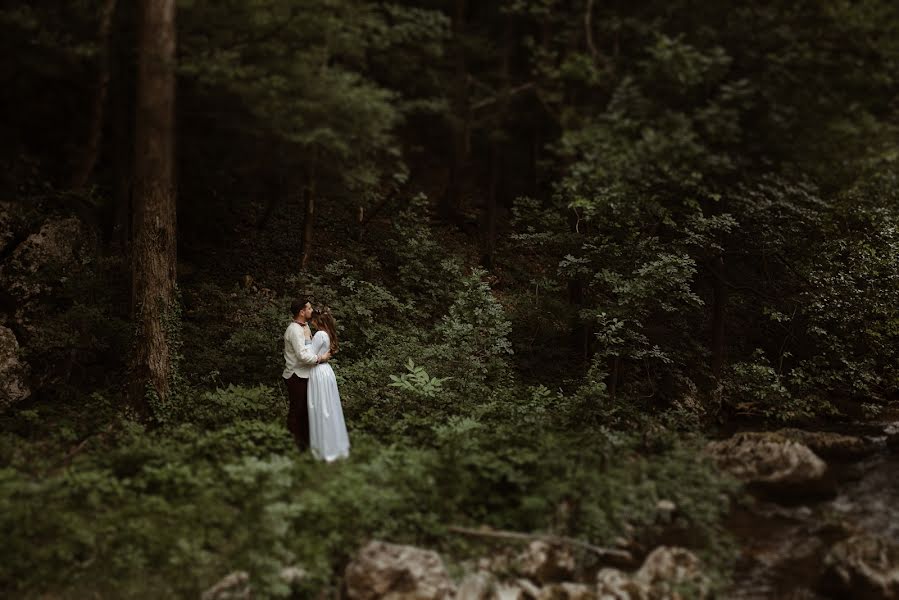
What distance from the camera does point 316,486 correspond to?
6965 mm

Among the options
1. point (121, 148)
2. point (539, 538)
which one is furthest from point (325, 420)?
point (121, 148)

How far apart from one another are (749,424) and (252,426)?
28.4ft

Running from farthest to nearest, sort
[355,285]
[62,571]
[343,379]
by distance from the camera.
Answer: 1. [355,285]
2. [343,379]
3. [62,571]

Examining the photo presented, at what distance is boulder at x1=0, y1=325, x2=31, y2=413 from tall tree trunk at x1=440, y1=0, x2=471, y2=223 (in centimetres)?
1147

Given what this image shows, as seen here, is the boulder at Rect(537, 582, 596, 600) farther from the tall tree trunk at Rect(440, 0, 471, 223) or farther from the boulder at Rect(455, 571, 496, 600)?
the tall tree trunk at Rect(440, 0, 471, 223)

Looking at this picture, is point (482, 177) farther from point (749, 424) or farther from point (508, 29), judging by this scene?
point (749, 424)

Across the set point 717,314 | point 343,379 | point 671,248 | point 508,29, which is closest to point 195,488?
point 343,379

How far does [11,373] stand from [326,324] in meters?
5.45

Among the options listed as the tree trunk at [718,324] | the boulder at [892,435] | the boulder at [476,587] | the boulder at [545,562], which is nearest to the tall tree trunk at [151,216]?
the boulder at [476,587]

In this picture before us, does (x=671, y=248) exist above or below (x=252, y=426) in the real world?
above

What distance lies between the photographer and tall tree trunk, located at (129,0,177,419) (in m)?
9.45

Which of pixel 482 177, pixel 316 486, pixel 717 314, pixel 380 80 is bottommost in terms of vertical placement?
pixel 316 486

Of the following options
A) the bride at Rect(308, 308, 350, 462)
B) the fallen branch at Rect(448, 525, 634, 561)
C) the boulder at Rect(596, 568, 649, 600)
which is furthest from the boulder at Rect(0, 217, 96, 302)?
the boulder at Rect(596, 568, 649, 600)

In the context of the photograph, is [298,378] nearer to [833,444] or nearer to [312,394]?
[312,394]
